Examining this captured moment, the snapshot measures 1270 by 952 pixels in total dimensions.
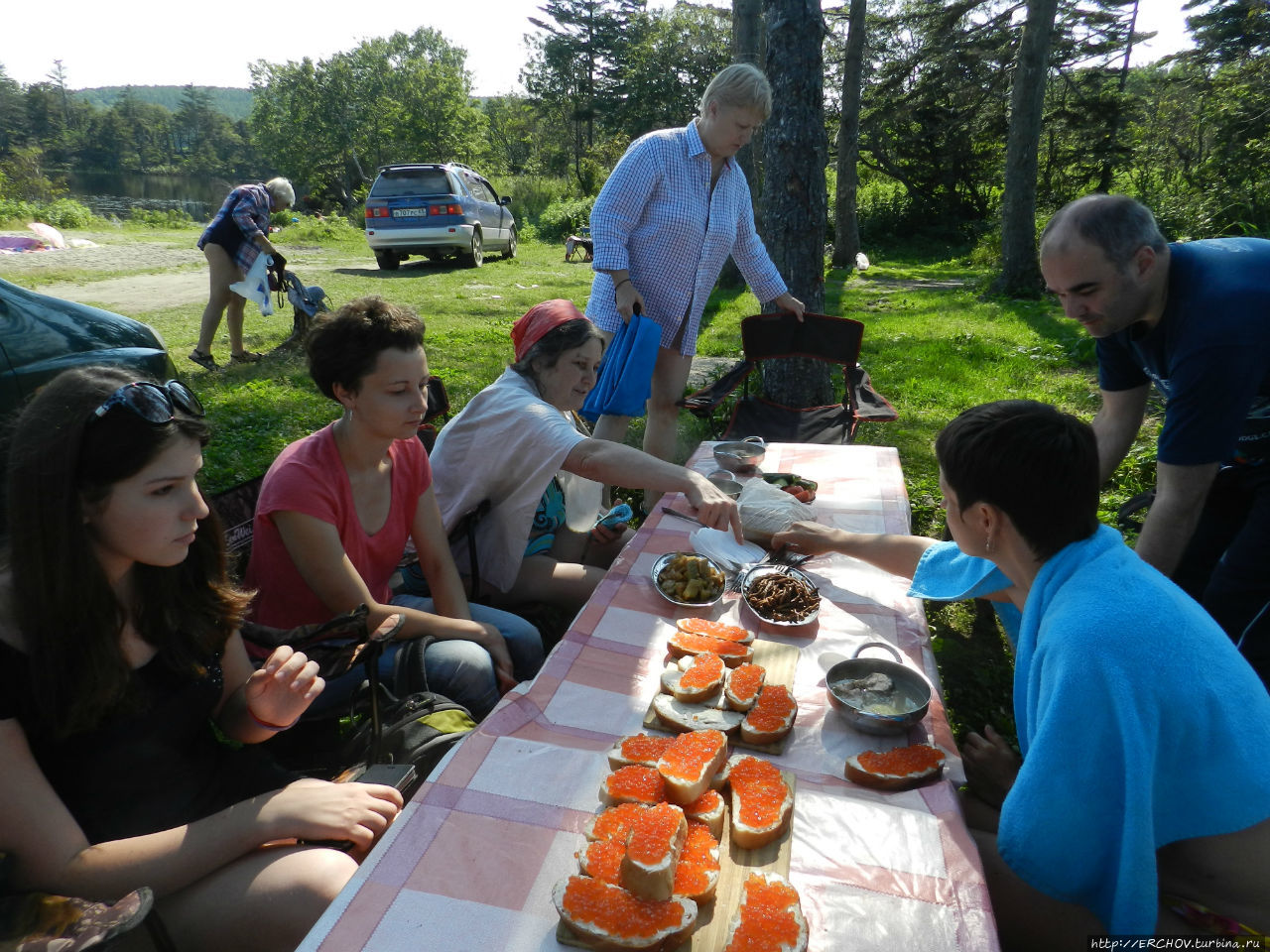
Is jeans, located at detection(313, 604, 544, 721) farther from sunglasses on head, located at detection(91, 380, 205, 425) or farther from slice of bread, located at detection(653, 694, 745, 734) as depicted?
sunglasses on head, located at detection(91, 380, 205, 425)

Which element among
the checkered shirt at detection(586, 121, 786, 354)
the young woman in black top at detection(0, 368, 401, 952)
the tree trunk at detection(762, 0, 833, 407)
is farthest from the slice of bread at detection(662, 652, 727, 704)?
the tree trunk at detection(762, 0, 833, 407)

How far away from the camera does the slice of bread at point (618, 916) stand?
1.06 metres

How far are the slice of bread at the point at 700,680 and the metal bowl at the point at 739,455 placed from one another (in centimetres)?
145

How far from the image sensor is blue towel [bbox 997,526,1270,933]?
1251mm

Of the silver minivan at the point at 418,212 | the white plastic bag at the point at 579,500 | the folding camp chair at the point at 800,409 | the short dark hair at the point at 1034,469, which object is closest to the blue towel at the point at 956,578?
the short dark hair at the point at 1034,469

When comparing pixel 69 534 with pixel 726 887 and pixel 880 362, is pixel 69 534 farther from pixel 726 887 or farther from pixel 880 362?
pixel 880 362

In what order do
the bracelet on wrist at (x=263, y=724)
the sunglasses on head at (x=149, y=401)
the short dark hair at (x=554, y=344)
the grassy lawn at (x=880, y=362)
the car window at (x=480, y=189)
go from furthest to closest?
the car window at (x=480, y=189), the grassy lawn at (x=880, y=362), the short dark hair at (x=554, y=344), the bracelet on wrist at (x=263, y=724), the sunglasses on head at (x=149, y=401)

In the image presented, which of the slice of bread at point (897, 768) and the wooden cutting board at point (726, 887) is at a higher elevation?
the slice of bread at point (897, 768)

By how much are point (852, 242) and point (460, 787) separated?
14.5m

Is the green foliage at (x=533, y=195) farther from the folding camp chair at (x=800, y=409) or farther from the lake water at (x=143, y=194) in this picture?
the folding camp chair at (x=800, y=409)

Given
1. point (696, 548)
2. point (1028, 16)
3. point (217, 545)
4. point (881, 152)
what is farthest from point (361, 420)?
point (881, 152)

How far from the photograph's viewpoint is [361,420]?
2.22 meters

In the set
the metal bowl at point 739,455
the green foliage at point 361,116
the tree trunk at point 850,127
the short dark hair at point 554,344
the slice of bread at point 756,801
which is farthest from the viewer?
the green foliage at point 361,116

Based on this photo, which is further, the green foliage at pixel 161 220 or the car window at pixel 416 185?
the green foliage at pixel 161 220
